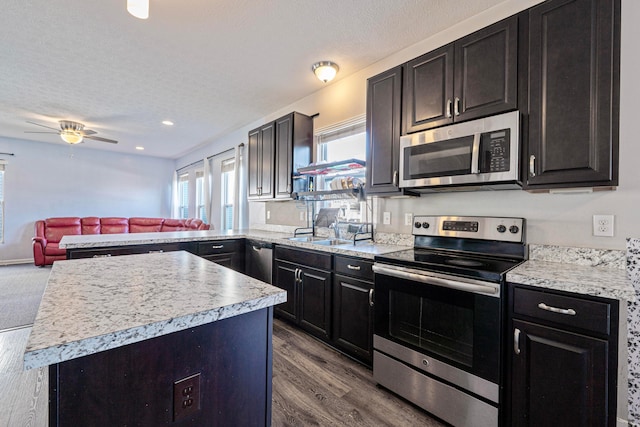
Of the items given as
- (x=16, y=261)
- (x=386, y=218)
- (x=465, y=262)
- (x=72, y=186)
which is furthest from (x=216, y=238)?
(x=16, y=261)

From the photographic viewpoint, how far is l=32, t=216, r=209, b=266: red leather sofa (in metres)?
5.51

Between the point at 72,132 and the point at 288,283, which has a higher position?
the point at 72,132

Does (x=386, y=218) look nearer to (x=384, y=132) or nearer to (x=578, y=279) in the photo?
(x=384, y=132)

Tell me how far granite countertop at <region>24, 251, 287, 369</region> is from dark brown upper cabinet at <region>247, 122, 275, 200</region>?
2.39 metres

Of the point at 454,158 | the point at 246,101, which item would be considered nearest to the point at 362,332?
the point at 454,158

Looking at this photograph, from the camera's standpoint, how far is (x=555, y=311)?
4.26 ft

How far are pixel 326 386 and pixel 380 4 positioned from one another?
2.66 metres

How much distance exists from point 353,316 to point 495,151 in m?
1.47

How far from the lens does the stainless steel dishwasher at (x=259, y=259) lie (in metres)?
3.05

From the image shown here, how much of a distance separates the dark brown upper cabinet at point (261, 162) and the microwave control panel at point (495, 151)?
7.90ft

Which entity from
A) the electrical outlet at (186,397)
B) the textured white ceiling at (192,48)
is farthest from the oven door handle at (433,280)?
the textured white ceiling at (192,48)

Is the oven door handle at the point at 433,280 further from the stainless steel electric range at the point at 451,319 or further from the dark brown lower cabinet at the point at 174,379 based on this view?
the dark brown lower cabinet at the point at 174,379

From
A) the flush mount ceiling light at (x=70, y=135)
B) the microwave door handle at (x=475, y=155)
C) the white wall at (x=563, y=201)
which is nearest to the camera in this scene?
the white wall at (x=563, y=201)

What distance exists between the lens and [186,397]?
809 mm
